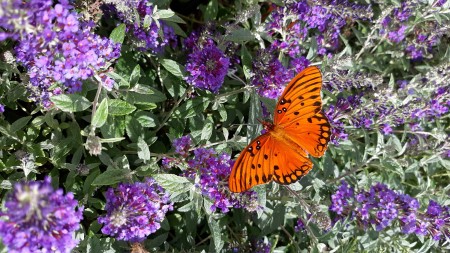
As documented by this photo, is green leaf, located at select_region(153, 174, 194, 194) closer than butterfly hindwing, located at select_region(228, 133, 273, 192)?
No

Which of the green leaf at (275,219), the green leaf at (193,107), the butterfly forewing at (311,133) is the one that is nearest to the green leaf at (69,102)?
the green leaf at (193,107)

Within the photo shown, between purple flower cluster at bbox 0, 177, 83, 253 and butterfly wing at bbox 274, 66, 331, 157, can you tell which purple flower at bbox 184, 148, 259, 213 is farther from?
purple flower cluster at bbox 0, 177, 83, 253

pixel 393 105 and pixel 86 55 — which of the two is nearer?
pixel 86 55

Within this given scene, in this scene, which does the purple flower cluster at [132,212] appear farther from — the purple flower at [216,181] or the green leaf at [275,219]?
the green leaf at [275,219]

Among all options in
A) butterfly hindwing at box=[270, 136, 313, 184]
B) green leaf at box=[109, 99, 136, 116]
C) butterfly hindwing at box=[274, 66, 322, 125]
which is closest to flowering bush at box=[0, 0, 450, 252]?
green leaf at box=[109, 99, 136, 116]

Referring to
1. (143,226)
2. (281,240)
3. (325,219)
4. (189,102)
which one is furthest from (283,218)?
(143,226)

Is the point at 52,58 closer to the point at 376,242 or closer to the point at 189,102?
the point at 189,102
